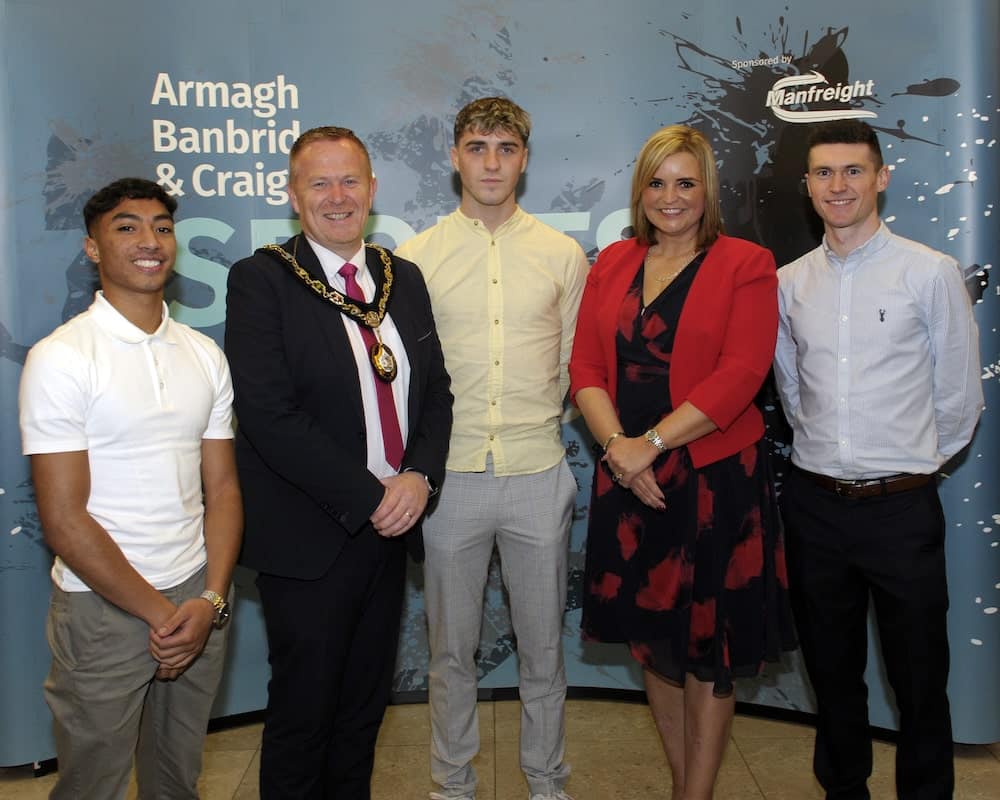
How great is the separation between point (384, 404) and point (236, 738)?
1.96m

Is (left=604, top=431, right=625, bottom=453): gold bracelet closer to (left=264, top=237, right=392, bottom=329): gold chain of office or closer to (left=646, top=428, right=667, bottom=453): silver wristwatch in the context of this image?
(left=646, top=428, right=667, bottom=453): silver wristwatch

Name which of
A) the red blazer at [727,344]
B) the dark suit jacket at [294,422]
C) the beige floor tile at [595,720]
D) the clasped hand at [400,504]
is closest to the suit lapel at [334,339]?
the dark suit jacket at [294,422]

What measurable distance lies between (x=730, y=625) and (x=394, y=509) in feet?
3.46

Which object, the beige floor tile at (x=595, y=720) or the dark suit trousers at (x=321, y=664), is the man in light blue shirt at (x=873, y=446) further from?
the dark suit trousers at (x=321, y=664)

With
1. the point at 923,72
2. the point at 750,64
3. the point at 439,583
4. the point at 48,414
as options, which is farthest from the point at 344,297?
the point at 923,72

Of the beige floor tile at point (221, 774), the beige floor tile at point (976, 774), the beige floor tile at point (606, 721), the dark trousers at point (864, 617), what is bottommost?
the beige floor tile at point (976, 774)

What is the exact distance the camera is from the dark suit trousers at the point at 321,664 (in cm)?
231

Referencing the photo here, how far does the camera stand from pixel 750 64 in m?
3.40

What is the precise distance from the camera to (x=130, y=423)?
1.99 m

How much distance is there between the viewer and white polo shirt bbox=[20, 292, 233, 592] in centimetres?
191

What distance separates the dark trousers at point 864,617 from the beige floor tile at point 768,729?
745mm

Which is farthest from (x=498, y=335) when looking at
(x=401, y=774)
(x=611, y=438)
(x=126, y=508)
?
(x=401, y=774)

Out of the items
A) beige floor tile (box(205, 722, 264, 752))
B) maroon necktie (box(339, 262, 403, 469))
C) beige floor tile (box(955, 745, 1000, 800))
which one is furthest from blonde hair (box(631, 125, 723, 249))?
beige floor tile (box(205, 722, 264, 752))

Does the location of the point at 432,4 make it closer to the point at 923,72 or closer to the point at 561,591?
the point at 923,72
